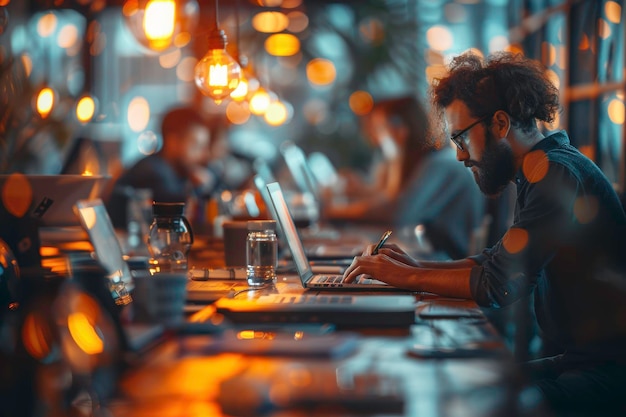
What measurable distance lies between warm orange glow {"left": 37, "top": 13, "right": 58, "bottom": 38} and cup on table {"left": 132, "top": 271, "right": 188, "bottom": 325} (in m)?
7.11

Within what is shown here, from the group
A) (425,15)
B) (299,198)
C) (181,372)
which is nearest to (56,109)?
(299,198)

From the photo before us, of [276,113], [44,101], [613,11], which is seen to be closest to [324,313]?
[613,11]

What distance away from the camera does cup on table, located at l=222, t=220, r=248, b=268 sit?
9.30 ft

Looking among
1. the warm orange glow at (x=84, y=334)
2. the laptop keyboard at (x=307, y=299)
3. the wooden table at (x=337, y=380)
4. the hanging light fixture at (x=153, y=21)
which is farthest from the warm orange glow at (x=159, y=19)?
the warm orange glow at (x=84, y=334)

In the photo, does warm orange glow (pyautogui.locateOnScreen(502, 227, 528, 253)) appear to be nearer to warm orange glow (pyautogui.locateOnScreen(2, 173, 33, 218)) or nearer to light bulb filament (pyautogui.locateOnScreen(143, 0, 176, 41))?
warm orange glow (pyautogui.locateOnScreen(2, 173, 33, 218))

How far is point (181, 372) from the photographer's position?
1300 millimetres

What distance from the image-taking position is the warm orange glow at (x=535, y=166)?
6.94 ft

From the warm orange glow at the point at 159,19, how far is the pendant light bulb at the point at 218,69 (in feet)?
0.81

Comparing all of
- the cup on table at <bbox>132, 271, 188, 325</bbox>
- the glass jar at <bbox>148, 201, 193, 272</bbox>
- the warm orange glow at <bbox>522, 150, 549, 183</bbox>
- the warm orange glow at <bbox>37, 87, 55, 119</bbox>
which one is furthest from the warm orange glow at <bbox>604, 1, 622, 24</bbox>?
the warm orange glow at <bbox>37, 87, 55, 119</bbox>

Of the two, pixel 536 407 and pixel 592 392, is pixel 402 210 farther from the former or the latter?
pixel 536 407

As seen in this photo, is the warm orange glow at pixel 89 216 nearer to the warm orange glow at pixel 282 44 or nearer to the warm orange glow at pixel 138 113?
the warm orange glow at pixel 282 44

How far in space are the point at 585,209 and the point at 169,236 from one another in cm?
133

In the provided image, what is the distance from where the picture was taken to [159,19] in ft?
10.6

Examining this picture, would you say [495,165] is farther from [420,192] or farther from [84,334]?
[420,192]
